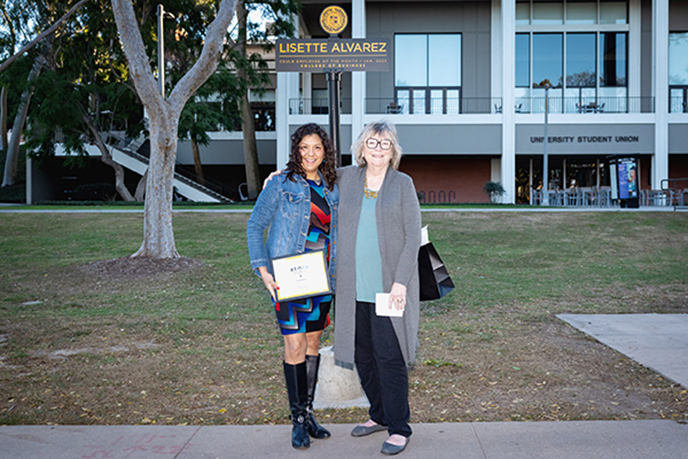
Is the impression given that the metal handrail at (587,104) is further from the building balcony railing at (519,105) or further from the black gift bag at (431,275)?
the black gift bag at (431,275)

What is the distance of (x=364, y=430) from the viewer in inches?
135

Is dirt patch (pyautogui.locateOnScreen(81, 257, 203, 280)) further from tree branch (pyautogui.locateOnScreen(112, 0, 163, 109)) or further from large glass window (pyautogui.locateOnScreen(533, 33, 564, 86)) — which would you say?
large glass window (pyautogui.locateOnScreen(533, 33, 564, 86))

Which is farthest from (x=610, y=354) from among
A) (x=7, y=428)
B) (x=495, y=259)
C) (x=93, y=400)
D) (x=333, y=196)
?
(x=495, y=259)

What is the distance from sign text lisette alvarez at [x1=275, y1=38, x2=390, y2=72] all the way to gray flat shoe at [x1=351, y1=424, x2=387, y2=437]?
2.82 m

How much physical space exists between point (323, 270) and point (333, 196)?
0.48 metres

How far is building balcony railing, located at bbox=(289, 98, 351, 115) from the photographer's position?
24922 mm

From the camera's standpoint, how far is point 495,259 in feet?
34.8

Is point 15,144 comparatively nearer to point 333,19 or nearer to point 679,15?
point 333,19

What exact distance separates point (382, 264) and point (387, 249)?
0.29 feet

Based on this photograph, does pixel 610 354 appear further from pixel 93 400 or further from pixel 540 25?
pixel 540 25

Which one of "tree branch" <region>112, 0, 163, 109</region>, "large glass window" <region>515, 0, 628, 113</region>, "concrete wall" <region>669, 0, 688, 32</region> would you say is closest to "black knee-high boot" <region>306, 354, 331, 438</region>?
"tree branch" <region>112, 0, 163, 109</region>

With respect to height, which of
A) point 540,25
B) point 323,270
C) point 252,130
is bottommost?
point 323,270

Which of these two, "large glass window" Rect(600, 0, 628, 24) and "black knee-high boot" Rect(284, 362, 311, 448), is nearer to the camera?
"black knee-high boot" Rect(284, 362, 311, 448)

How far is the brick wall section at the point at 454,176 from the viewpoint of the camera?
27.5m
